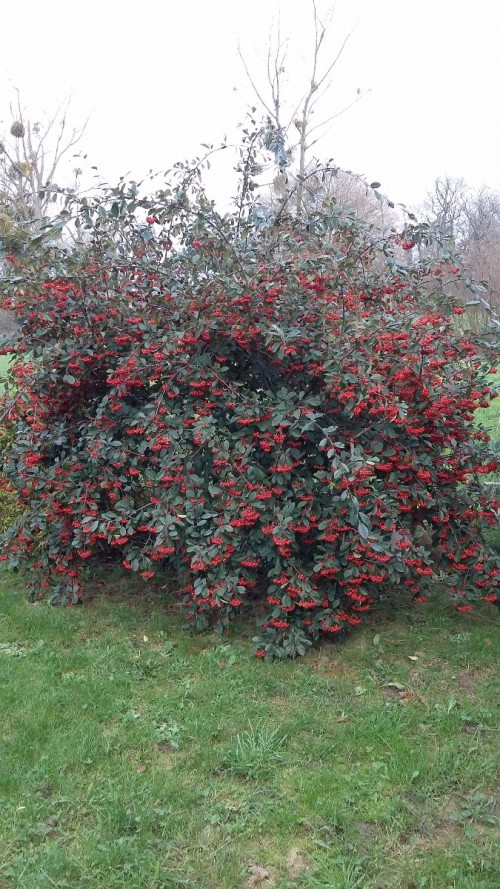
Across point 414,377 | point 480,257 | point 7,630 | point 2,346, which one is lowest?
point 7,630

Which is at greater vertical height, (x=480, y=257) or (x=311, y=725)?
(x=480, y=257)

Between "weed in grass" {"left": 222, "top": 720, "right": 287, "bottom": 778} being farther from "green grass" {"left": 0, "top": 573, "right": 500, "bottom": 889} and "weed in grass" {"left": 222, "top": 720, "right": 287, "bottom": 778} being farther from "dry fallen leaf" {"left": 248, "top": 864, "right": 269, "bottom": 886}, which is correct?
"dry fallen leaf" {"left": 248, "top": 864, "right": 269, "bottom": 886}

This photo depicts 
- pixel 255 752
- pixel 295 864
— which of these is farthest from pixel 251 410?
pixel 295 864

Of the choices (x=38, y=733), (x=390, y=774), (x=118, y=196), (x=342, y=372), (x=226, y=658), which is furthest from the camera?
(x=118, y=196)

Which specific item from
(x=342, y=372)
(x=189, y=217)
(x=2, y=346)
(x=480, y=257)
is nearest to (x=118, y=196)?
(x=189, y=217)

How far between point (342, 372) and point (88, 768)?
1.83 m

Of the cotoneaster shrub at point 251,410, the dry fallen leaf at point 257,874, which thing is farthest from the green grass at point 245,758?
the cotoneaster shrub at point 251,410

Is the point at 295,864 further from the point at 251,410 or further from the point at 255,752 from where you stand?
the point at 251,410

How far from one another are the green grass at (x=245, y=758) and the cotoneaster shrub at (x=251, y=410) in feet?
0.75

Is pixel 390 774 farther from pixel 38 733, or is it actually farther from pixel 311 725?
pixel 38 733

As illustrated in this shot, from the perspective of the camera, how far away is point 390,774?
2.53 metres

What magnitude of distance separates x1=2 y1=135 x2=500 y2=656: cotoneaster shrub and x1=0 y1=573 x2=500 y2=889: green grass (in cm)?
23

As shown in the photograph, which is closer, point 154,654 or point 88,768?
point 88,768

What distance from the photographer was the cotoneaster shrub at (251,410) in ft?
10.4
